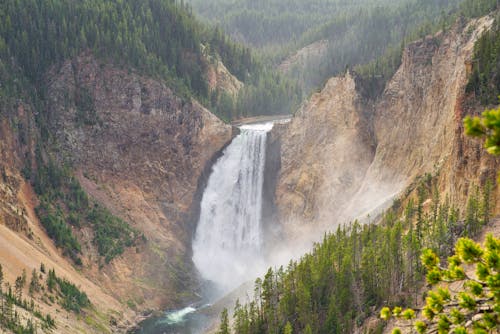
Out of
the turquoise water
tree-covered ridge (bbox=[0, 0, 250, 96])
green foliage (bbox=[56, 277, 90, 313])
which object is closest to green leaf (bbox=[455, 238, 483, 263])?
green foliage (bbox=[56, 277, 90, 313])

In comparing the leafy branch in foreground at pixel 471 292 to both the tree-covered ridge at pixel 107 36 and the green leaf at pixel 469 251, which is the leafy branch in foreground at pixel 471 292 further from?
the tree-covered ridge at pixel 107 36

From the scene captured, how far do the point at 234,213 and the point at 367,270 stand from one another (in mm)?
38003

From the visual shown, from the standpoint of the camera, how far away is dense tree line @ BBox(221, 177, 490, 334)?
127 ft

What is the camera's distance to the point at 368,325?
39844mm

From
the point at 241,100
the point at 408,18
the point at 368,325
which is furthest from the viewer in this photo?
the point at 408,18

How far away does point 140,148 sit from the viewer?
79250 mm

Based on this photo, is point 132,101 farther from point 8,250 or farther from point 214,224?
point 8,250

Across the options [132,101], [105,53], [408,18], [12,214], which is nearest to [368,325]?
[12,214]

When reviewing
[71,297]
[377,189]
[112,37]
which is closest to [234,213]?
[377,189]

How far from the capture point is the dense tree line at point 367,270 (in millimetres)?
38844

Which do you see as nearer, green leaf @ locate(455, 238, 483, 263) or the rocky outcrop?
green leaf @ locate(455, 238, 483, 263)

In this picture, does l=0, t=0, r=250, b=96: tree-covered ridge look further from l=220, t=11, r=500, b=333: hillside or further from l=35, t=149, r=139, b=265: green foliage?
l=220, t=11, r=500, b=333: hillside

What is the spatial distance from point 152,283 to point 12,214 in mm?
19020

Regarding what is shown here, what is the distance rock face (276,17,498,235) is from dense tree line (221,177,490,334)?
258 centimetres
